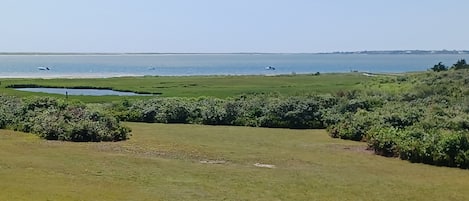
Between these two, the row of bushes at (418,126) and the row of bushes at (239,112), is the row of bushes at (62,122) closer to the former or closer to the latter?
the row of bushes at (239,112)

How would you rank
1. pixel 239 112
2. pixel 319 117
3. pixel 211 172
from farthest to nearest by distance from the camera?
pixel 239 112, pixel 319 117, pixel 211 172

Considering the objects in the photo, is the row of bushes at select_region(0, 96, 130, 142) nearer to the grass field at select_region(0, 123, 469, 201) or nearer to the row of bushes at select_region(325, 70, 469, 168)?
the grass field at select_region(0, 123, 469, 201)

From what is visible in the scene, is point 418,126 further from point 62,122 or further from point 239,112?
point 62,122

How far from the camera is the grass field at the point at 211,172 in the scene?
21.4 m

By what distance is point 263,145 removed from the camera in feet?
119

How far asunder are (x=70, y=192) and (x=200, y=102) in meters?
33.1

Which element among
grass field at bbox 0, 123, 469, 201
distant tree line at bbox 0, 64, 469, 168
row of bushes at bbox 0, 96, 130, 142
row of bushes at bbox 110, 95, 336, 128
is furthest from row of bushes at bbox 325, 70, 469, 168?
row of bushes at bbox 0, 96, 130, 142

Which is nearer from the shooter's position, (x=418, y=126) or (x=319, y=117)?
(x=418, y=126)

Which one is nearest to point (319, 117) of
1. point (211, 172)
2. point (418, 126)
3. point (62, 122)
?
point (418, 126)

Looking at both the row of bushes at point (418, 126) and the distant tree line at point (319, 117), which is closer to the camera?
the row of bushes at point (418, 126)

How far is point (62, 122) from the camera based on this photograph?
38.1m

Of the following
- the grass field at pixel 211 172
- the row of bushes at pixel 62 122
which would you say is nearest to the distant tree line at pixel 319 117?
the row of bushes at pixel 62 122

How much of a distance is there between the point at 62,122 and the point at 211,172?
51.2 ft

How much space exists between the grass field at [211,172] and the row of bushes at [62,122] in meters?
1.21
